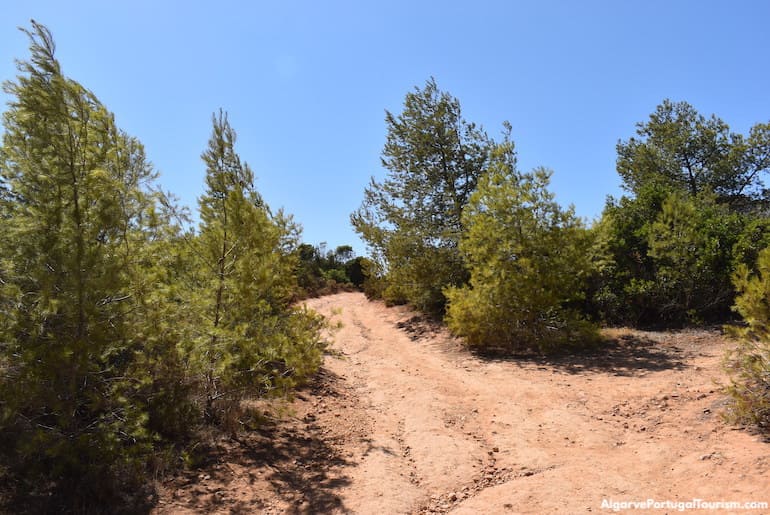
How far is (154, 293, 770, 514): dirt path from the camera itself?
13.9 feet

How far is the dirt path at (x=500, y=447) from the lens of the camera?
4.23 metres

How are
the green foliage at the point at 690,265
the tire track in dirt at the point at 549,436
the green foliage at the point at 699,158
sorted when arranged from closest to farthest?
the tire track in dirt at the point at 549,436 → the green foliage at the point at 690,265 → the green foliage at the point at 699,158

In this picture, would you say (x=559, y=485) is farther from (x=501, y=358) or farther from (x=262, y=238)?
→ (x=501, y=358)

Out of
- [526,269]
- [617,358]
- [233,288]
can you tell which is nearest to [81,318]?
[233,288]

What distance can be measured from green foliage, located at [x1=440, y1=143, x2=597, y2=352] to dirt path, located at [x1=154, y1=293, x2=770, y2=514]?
1.66 meters

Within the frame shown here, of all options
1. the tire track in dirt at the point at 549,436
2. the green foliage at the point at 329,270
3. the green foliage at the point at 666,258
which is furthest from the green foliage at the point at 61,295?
the green foliage at the point at 329,270

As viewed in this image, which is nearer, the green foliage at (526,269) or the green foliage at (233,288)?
the green foliage at (233,288)

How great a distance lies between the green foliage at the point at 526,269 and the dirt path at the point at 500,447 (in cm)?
166

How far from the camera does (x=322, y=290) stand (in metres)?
32.2

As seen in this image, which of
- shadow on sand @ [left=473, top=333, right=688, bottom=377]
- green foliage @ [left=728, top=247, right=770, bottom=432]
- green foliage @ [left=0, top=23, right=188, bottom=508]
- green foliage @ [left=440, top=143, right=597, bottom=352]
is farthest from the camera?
green foliage @ [left=440, top=143, right=597, bottom=352]

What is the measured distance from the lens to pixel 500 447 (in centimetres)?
557

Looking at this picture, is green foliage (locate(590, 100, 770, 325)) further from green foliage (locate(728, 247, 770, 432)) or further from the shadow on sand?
green foliage (locate(728, 247, 770, 432))

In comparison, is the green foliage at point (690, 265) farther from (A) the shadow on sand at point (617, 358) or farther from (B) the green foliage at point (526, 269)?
(B) the green foliage at point (526, 269)

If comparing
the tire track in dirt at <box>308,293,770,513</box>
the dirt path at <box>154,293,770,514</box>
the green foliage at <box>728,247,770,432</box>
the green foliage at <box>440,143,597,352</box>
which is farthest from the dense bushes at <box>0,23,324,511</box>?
the green foliage at <box>440,143,597,352</box>
